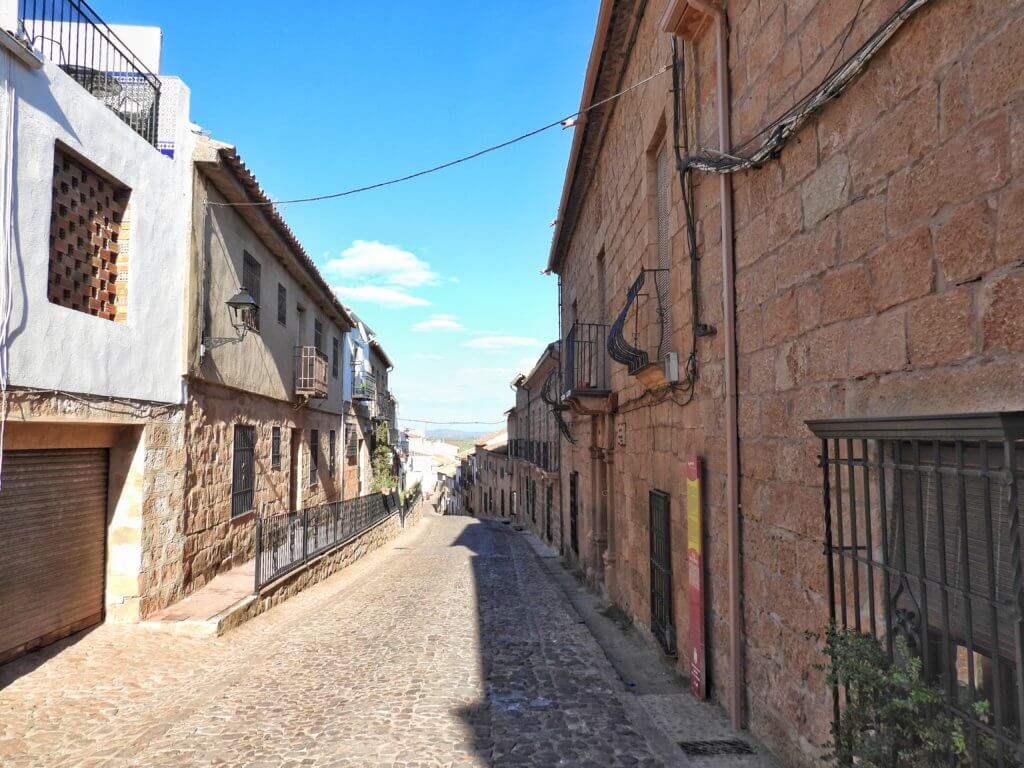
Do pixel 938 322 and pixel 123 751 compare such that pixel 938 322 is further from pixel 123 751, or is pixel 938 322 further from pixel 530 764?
pixel 123 751

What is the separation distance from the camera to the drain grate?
154 inches

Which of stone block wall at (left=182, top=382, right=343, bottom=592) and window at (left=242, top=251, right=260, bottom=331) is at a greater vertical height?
window at (left=242, top=251, right=260, bottom=331)

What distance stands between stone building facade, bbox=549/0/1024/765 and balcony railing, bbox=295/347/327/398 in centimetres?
812

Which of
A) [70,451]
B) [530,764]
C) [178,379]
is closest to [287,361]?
[178,379]

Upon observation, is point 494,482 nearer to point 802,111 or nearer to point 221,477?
point 221,477

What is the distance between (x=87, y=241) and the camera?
6266 mm

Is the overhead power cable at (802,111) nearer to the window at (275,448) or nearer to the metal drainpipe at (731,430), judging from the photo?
the metal drainpipe at (731,430)

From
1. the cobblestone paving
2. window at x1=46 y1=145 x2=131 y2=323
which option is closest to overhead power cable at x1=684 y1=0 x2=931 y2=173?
the cobblestone paving

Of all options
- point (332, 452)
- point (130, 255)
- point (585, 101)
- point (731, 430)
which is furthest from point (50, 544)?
point (332, 452)

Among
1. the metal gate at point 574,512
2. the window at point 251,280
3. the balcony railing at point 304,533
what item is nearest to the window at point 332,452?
the balcony railing at point 304,533

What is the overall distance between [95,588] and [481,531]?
51.5 ft

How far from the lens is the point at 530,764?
3.91 meters

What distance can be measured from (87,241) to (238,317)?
130 inches

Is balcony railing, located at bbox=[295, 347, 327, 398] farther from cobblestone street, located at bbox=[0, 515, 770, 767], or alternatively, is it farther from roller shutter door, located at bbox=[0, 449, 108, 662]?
roller shutter door, located at bbox=[0, 449, 108, 662]
